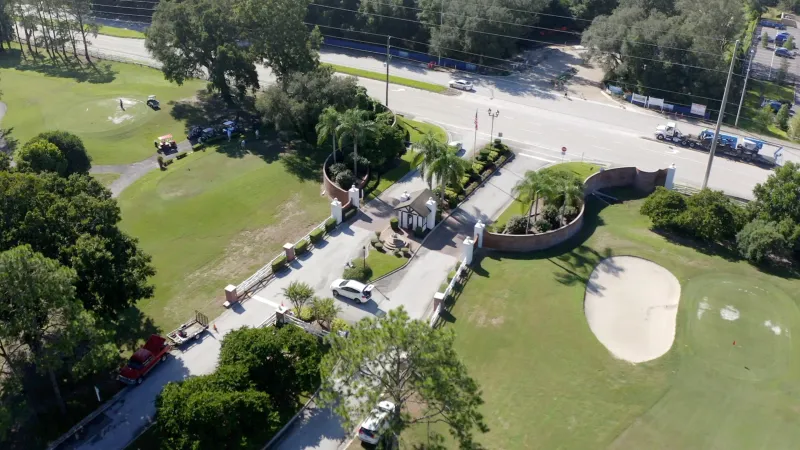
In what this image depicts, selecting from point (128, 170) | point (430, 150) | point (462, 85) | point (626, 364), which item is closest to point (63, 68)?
point (128, 170)

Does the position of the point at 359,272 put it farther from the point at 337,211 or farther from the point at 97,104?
the point at 97,104

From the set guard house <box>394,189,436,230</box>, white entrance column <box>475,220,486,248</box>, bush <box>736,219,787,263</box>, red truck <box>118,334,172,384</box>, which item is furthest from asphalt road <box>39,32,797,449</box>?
bush <box>736,219,787,263</box>

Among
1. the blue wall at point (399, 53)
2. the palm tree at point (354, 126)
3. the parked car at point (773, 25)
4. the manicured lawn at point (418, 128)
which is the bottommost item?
the manicured lawn at point (418, 128)

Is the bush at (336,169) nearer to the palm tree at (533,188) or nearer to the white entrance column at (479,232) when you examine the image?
the white entrance column at (479,232)

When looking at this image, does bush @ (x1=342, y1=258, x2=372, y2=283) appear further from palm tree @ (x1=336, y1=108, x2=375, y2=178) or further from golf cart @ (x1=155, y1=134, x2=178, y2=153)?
golf cart @ (x1=155, y1=134, x2=178, y2=153)

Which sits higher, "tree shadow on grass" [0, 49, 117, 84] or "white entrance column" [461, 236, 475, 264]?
"tree shadow on grass" [0, 49, 117, 84]

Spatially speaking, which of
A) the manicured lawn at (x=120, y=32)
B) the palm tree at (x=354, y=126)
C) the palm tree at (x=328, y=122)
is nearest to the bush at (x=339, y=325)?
the palm tree at (x=354, y=126)
